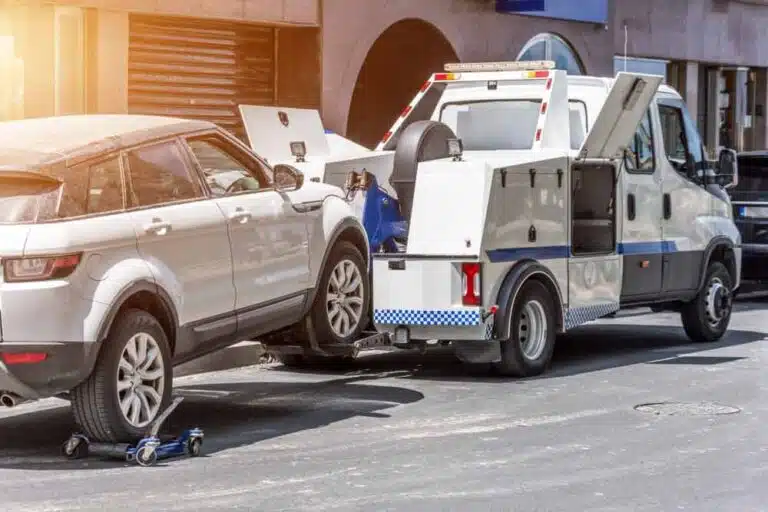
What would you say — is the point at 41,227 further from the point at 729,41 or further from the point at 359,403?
the point at 729,41

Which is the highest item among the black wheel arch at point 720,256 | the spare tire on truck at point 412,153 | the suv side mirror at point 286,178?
the spare tire on truck at point 412,153

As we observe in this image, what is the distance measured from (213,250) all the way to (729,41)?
24.7m

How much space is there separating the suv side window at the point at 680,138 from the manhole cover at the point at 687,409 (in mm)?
4364

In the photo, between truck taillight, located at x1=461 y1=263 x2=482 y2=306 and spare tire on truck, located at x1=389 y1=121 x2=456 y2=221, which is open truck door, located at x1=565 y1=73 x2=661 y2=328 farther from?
truck taillight, located at x1=461 y1=263 x2=482 y2=306

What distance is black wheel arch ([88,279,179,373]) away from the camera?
9.65 m

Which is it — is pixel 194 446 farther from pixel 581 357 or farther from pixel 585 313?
pixel 581 357

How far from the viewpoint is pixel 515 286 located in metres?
13.2

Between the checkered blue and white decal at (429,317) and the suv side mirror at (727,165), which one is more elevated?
the suv side mirror at (727,165)

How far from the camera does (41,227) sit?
31.1ft

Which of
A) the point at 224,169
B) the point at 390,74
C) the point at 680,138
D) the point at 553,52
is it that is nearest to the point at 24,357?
the point at 224,169

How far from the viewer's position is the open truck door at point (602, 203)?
14297 millimetres

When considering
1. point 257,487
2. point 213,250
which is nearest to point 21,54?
point 213,250

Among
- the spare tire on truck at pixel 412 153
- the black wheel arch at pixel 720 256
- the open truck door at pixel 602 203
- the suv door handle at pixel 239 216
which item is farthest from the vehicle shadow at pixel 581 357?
the suv door handle at pixel 239 216

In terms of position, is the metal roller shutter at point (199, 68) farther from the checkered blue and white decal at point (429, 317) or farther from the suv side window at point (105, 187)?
the suv side window at point (105, 187)
